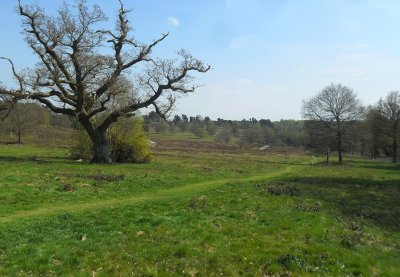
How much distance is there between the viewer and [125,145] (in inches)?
1845

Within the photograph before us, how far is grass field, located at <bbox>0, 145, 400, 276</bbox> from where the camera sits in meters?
11.5

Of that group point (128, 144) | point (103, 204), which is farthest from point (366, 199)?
point (128, 144)

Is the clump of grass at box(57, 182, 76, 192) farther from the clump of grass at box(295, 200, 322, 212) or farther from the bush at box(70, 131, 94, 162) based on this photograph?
the bush at box(70, 131, 94, 162)

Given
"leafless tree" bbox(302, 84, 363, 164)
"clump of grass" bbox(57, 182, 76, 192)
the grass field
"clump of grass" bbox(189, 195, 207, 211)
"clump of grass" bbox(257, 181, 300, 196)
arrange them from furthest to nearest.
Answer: "leafless tree" bbox(302, 84, 363, 164) → "clump of grass" bbox(257, 181, 300, 196) → "clump of grass" bbox(57, 182, 76, 192) → "clump of grass" bbox(189, 195, 207, 211) → the grass field

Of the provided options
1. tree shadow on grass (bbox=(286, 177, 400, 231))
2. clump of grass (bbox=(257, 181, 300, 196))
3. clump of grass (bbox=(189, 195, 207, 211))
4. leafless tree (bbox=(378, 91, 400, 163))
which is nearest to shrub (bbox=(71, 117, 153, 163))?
clump of grass (bbox=(257, 181, 300, 196))

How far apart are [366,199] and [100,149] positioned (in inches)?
1045

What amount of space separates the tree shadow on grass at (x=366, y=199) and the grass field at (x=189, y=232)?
130 mm

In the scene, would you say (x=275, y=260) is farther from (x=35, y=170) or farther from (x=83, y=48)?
(x=83, y=48)

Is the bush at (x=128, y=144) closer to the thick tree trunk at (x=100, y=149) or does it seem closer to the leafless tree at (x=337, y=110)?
the thick tree trunk at (x=100, y=149)

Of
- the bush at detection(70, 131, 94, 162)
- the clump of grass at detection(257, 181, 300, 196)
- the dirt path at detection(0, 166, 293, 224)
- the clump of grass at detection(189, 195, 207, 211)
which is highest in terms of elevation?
the bush at detection(70, 131, 94, 162)

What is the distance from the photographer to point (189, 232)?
1467cm

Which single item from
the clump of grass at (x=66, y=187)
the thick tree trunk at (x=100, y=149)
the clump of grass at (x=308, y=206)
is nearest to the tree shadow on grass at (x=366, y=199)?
the clump of grass at (x=308, y=206)

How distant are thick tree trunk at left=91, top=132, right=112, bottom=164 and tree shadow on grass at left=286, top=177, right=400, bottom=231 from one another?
21.6 meters

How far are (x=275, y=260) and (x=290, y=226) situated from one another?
410 cm
